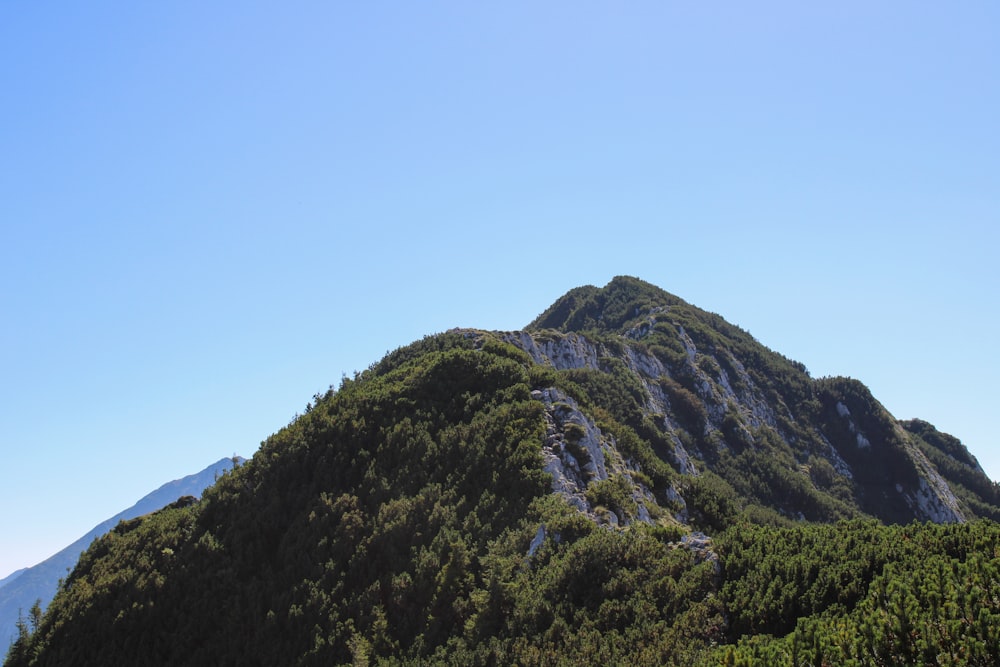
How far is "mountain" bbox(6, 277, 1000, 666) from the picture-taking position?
1902cm

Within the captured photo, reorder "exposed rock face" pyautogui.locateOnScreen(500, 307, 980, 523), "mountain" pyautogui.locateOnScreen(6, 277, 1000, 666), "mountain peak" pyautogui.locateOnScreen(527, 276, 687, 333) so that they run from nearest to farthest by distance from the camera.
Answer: "mountain" pyautogui.locateOnScreen(6, 277, 1000, 666) < "exposed rock face" pyautogui.locateOnScreen(500, 307, 980, 523) < "mountain peak" pyautogui.locateOnScreen(527, 276, 687, 333)

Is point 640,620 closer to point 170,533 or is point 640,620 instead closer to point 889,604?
point 889,604

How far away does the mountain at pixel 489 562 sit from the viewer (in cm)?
1902

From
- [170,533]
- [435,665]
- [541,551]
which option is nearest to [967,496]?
[541,551]

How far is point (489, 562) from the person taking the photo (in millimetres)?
28578

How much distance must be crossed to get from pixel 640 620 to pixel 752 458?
7874 cm

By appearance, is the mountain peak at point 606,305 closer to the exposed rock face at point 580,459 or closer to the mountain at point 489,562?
the mountain at point 489,562

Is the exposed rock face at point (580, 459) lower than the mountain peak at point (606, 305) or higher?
lower

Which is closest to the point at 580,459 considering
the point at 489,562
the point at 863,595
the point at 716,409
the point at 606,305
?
the point at 489,562

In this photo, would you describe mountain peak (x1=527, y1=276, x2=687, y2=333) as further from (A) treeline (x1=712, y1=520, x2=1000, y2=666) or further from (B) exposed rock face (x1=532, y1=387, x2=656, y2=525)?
(A) treeline (x1=712, y1=520, x2=1000, y2=666)

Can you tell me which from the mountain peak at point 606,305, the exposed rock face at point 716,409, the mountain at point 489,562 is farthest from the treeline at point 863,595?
the mountain peak at point 606,305

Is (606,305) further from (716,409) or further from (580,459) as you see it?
(580,459)

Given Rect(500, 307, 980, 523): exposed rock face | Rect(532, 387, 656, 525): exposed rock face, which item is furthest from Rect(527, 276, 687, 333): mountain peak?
Rect(532, 387, 656, 525): exposed rock face

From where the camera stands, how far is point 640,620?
22266mm
